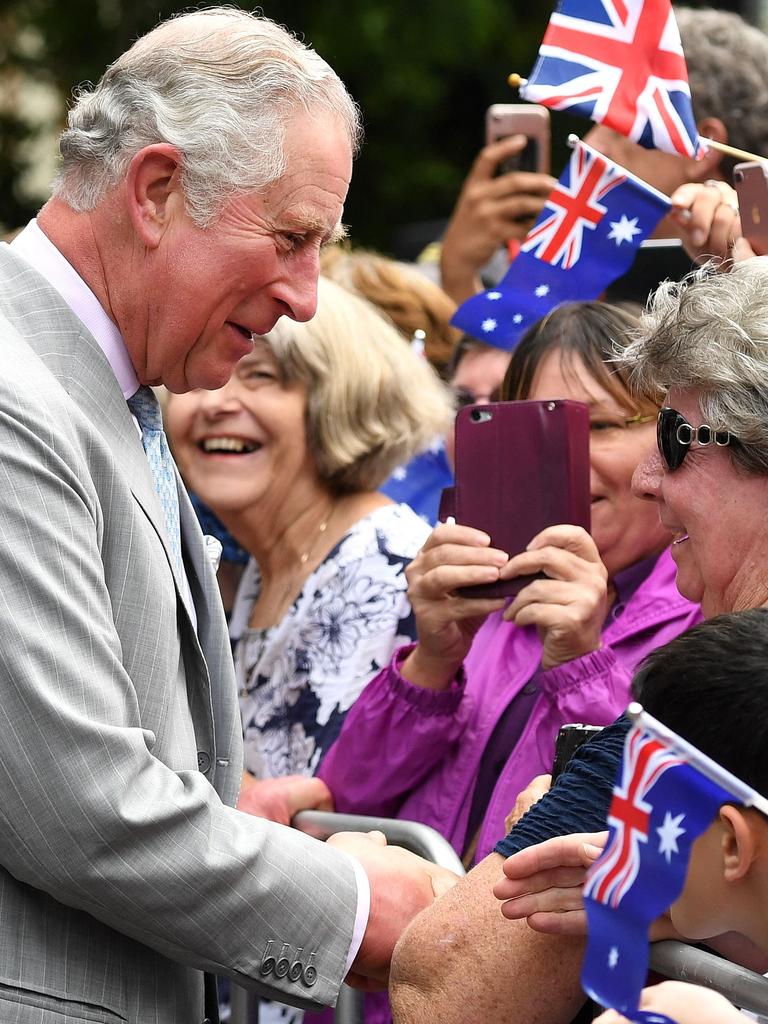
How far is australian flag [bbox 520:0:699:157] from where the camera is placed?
3295 mm

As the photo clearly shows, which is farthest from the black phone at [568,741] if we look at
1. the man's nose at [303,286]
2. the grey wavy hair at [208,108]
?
the grey wavy hair at [208,108]

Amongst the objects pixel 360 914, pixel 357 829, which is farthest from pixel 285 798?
pixel 360 914

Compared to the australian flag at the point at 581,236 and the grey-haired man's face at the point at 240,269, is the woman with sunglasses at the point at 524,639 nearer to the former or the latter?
the australian flag at the point at 581,236

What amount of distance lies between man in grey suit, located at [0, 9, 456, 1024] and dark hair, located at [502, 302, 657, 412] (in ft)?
2.84

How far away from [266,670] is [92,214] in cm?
153

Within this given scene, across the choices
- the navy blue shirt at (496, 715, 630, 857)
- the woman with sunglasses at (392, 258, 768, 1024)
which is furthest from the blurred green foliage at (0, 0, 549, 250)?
the navy blue shirt at (496, 715, 630, 857)

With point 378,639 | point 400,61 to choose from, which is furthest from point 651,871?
point 400,61

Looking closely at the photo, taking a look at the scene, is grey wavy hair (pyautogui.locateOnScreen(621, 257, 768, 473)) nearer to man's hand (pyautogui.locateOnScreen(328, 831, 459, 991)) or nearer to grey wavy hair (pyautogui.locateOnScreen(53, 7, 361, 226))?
grey wavy hair (pyautogui.locateOnScreen(53, 7, 361, 226))

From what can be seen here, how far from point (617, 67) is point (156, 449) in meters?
1.47

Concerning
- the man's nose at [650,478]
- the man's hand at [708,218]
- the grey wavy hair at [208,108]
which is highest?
the grey wavy hair at [208,108]

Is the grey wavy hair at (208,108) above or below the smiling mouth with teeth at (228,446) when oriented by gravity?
above

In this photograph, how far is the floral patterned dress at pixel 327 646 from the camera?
3469mm

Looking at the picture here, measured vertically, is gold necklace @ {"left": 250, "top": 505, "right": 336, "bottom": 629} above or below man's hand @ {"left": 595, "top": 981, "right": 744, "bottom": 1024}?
below

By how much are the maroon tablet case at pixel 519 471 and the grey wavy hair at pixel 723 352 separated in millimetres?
383
